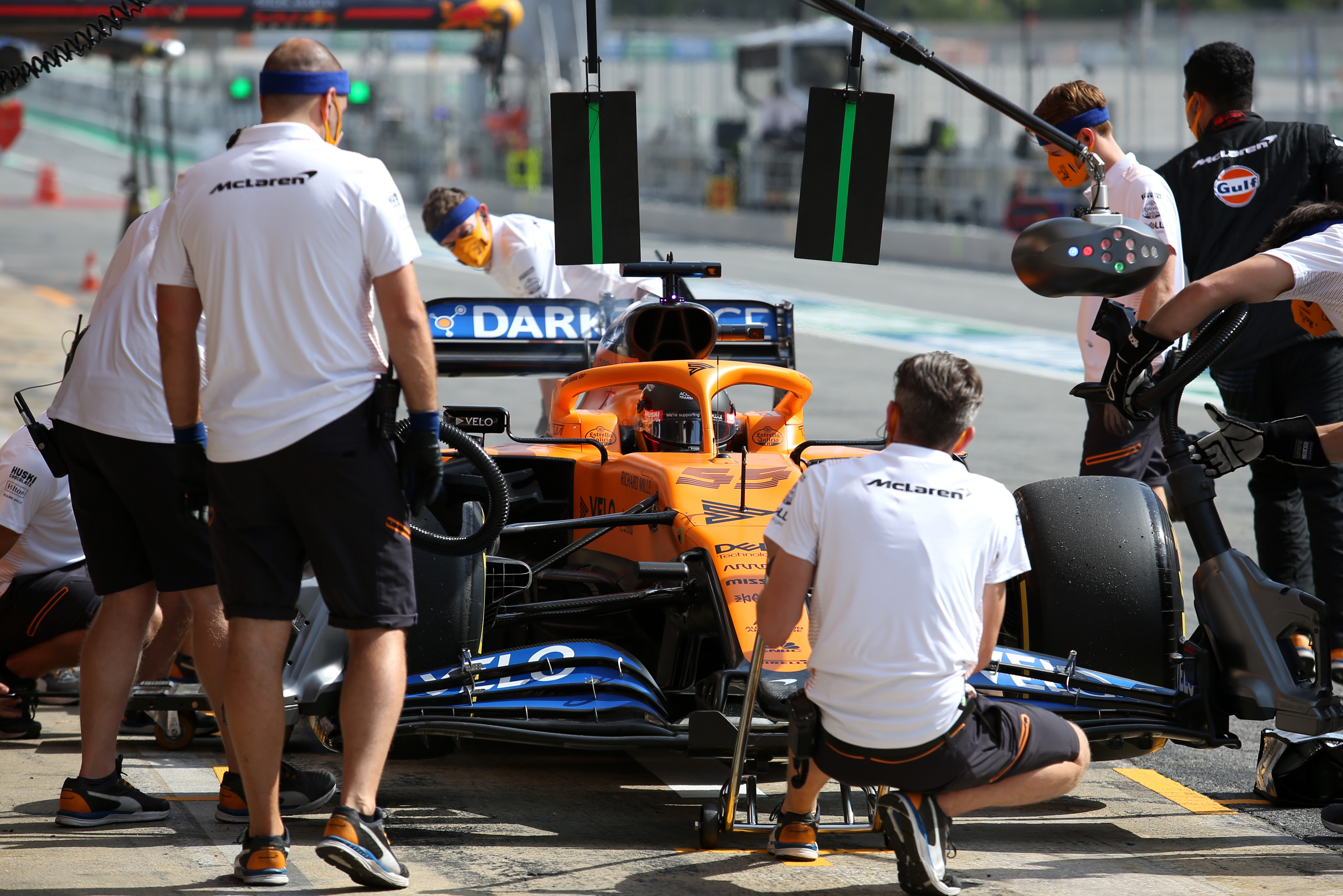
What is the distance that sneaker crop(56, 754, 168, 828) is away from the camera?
418 centimetres

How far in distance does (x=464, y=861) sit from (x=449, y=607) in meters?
0.78

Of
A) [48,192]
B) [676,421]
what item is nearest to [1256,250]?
[676,421]

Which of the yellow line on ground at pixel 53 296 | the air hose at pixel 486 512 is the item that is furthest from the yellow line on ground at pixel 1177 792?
the yellow line on ground at pixel 53 296

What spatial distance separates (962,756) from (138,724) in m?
3.07

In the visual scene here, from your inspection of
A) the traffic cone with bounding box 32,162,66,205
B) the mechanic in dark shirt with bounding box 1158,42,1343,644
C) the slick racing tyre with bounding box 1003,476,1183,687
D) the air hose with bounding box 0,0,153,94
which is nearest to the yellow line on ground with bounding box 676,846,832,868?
the slick racing tyre with bounding box 1003,476,1183,687

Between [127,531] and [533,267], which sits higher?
[533,267]

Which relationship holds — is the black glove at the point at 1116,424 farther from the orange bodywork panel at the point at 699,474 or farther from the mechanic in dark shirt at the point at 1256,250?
the orange bodywork panel at the point at 699,474

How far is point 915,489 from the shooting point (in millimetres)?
3590

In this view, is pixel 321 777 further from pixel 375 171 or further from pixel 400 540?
pixel 375 171

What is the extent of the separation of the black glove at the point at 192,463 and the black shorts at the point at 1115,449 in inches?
126

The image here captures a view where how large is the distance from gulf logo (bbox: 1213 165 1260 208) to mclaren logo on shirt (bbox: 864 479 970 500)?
297cm

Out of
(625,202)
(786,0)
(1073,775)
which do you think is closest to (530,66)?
(786,0)

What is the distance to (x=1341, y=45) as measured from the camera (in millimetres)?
25672

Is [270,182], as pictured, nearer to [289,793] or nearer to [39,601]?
[289,793]
